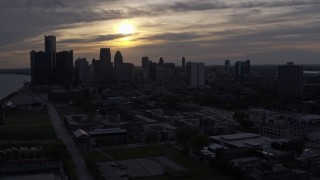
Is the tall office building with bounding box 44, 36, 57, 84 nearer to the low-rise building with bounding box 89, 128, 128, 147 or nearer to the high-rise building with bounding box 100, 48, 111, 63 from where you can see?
the high-rise building with bounding box 100, 48, 111, 63

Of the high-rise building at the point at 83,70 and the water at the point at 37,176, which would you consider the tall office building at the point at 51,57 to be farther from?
the water at the point at 37,176

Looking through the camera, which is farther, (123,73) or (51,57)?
(123,73)

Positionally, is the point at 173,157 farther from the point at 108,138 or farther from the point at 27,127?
the point at 27,127

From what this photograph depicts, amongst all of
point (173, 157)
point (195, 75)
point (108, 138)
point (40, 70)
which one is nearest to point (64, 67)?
point (40, 70)

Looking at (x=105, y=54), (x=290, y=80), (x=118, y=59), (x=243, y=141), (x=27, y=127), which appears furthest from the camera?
(x=118, y=59)

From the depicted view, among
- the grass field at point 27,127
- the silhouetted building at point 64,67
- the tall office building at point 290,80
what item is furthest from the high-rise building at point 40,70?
the tall office building at point 290,80

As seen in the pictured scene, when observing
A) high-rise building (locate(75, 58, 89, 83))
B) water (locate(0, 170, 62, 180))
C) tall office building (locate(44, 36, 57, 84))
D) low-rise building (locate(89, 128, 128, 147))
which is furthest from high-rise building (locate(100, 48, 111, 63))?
water (locate(0, 170, 62, 180))
